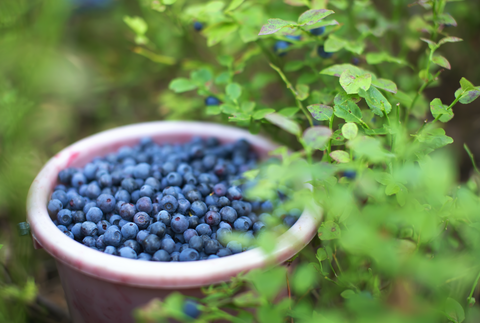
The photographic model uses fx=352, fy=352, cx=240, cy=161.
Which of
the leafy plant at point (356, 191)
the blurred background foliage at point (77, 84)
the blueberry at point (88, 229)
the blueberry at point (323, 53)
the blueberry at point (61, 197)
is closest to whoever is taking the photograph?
the leafy plant at point (356, 191)

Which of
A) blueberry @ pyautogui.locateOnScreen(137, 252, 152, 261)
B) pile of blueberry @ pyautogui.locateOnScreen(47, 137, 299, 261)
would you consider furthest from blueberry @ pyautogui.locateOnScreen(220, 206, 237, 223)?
blueberry @ pyautogui.locateOnScreen(137, 252, 152, 261)

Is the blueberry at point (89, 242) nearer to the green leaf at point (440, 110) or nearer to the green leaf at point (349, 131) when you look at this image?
the green leaf at point (349, 131)

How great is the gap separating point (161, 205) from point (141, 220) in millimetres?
64

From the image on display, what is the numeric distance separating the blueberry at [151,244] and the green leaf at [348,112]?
0.50 m


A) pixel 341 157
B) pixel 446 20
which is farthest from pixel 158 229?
pixel 446 20

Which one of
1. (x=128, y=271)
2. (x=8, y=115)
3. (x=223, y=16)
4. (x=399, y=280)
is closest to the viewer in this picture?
(x=399, y=280)

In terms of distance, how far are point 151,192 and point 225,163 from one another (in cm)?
27

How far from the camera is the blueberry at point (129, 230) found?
Answer: 0.83 meters

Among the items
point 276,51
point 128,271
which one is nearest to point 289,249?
point 128,271

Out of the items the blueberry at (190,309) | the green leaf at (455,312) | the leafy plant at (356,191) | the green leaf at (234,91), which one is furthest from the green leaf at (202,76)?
the green leaf at (455,312)

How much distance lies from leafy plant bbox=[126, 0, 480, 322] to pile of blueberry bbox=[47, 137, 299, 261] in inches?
4.3

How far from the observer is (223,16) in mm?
1061

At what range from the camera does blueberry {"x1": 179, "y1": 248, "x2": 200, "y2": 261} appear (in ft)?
2.52

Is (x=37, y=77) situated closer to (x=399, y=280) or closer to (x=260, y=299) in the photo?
(x=260, y=299)
